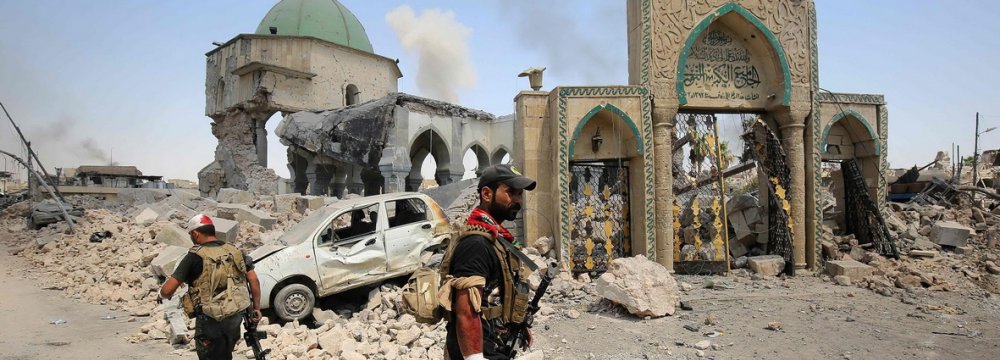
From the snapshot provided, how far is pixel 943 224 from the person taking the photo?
1071cm

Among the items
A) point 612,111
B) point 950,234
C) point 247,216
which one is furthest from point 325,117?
point 950,234

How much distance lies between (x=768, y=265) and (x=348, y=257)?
6.94 metres

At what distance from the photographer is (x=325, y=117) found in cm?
→ 1894

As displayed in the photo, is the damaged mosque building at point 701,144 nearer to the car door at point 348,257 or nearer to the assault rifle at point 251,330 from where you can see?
the car door at point 348,257

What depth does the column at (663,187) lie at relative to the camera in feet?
30.2

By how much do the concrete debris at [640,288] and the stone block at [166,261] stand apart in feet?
21.8

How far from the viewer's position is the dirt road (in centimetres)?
617

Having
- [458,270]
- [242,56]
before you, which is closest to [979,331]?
[458,270]

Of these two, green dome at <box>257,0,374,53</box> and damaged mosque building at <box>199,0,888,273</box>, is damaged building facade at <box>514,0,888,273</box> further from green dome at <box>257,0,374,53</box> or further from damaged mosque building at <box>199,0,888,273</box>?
green dome at <box>257,0,374,53</box>

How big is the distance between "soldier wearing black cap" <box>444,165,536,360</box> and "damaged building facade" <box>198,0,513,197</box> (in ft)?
48.2

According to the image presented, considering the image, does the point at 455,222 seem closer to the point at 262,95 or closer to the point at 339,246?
the point at 339,246

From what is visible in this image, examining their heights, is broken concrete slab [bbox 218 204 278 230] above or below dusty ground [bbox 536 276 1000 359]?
above

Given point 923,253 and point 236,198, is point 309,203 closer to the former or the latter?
point 236,198

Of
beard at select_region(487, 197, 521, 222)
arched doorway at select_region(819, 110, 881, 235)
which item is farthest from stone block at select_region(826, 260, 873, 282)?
beard at select_region(487, 197, 521, 222)
